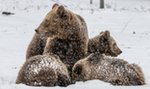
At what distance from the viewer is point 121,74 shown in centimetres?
767

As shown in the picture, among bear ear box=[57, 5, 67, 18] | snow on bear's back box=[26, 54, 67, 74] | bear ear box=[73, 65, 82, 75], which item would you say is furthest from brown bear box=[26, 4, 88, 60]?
snow on bear's back box=[26, 54, 67, 74]

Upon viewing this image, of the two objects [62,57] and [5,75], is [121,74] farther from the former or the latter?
[5,75]

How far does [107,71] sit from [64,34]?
3.25ft

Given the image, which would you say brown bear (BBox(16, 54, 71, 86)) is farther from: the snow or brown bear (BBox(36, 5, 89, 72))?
brown bear (BBox(36, 5, 89, 72))

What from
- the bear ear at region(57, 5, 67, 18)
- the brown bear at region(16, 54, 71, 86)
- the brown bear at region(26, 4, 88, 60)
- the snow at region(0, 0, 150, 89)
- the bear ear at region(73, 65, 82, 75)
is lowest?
the snow at region(0, 0, 150, 89)

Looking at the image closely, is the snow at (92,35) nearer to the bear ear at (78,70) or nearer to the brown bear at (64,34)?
the bear ear at (78,70)

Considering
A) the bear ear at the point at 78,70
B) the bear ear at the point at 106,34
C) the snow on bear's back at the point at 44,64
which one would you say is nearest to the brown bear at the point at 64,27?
the bear ear at the point at 78,70

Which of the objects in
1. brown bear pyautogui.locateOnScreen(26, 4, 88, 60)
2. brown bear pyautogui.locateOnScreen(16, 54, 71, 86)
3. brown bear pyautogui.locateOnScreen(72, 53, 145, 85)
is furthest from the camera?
brown bear pyautogui.locateOnScreen(26, 4, 88, 60)

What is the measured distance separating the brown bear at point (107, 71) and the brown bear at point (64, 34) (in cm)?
33

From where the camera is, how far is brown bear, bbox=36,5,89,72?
313 inches

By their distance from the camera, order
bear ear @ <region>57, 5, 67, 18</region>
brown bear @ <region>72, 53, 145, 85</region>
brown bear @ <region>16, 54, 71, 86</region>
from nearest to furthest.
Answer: brown bear @ <region>16, 54, 71, 86</region> < brown bear @ <region>72, 53, 145, 85</region> < bear ear @ <region>57, 5, 67, 18</region>

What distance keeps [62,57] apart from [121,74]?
1.18m

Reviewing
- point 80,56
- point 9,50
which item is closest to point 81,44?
point 80,56

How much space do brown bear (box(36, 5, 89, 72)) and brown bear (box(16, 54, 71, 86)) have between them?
625 mm
